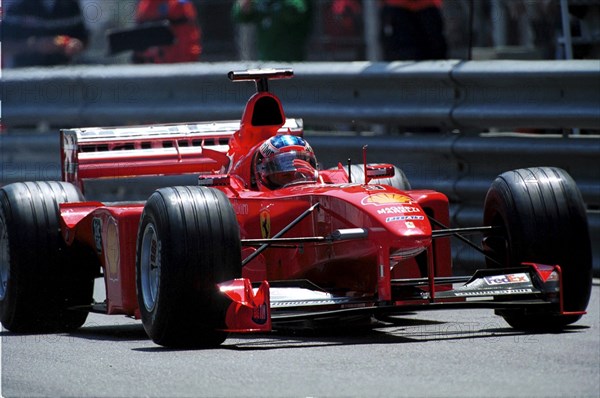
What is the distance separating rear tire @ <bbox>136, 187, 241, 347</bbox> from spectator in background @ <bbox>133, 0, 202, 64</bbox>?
30.3 ft

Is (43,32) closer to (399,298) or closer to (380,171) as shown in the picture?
(380,171)

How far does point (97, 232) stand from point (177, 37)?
8203mm

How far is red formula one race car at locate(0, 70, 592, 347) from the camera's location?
728cm

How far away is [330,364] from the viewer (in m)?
6.51

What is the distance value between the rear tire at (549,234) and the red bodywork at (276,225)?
1.64 feet

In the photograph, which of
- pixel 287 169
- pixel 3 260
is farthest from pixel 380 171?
pixel 3 260

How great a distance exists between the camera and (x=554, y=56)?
46.3ft

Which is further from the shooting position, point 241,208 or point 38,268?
point 38,268

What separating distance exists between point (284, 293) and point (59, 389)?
1.75 metres

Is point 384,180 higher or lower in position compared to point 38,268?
higher

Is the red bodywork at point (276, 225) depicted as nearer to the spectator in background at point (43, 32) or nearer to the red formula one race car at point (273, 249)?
the red formula one race car at point (273, 249)

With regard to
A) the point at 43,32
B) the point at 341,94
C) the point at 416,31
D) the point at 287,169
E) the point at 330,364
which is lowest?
the point at 330,364

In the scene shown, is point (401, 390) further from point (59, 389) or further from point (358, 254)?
point (358, 254)

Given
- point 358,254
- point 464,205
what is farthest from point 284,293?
point 464,205
